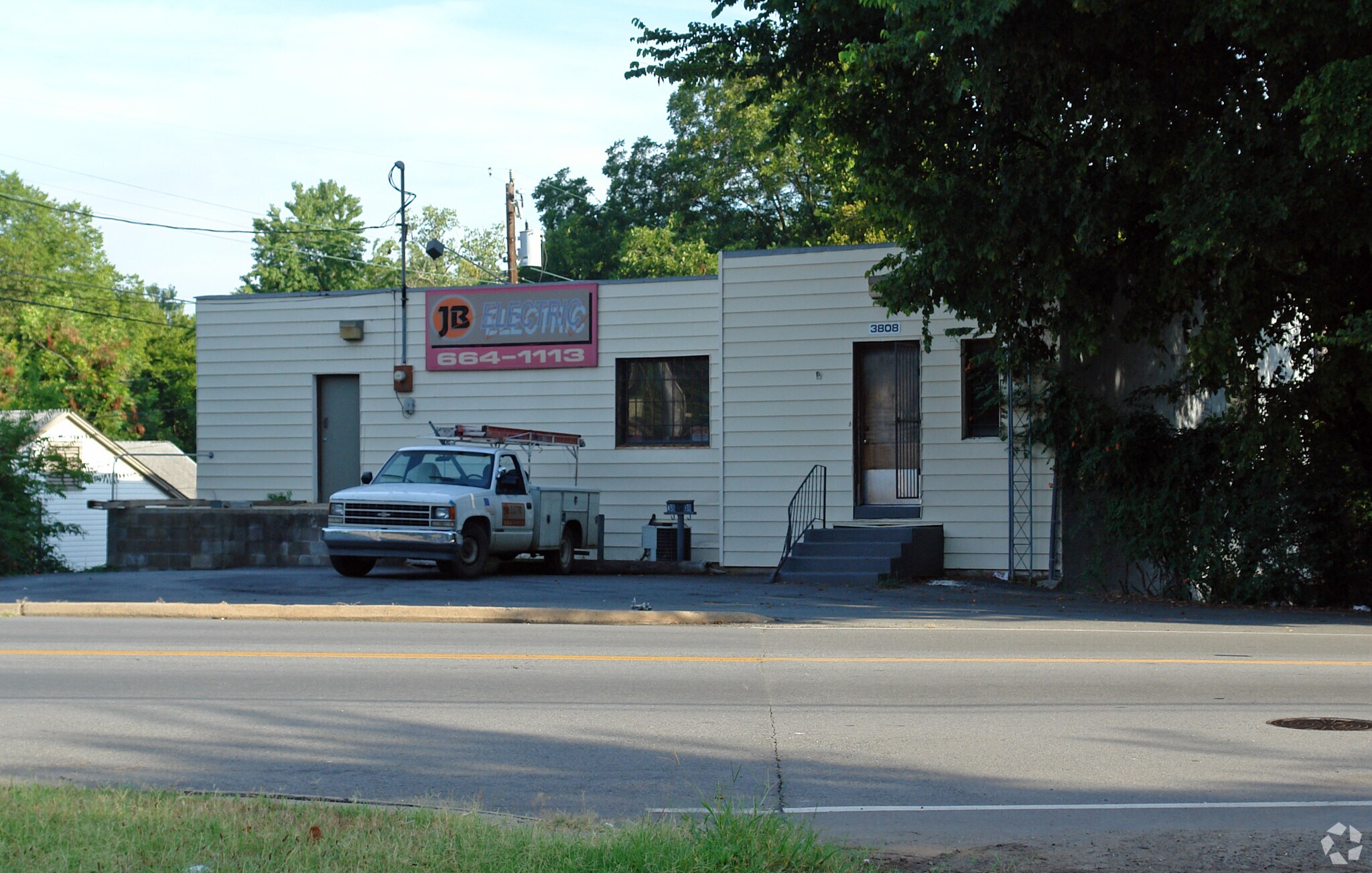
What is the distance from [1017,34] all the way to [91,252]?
72329mm

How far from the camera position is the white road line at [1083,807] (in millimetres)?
6145

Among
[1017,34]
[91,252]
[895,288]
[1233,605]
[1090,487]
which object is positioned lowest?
[1233,605]

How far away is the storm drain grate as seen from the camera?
8.09 metres

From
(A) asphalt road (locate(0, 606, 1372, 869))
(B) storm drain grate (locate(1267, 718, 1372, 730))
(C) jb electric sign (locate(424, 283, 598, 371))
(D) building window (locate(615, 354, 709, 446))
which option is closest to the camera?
(A) asphalt road (locate(0, 606, 1372, 869))

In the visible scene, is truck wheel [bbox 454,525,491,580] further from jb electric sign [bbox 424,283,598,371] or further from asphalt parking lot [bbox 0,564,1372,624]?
jb electric sign [bbox 424,283,598,371]

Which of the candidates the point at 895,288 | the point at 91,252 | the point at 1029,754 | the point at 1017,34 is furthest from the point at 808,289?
the point at 91,252

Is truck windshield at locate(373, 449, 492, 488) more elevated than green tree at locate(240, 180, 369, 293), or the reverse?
green tree at locate(240, 180, 369, 293)

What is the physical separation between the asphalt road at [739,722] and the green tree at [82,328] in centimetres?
3325

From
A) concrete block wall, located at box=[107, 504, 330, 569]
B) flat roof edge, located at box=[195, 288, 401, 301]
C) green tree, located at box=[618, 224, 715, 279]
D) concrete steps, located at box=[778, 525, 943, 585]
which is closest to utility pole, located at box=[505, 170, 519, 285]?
green tree, located at box=[618, 224, 715, 279]

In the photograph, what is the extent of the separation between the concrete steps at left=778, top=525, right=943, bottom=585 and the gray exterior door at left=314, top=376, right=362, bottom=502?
371 inches

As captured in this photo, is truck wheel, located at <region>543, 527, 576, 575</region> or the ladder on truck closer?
the ladder on truck

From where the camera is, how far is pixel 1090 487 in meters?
18.1

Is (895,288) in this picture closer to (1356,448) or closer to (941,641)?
(941,641)

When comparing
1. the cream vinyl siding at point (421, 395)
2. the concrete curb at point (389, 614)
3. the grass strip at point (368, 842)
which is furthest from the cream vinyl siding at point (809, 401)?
the grass strip at point (368, 842)
